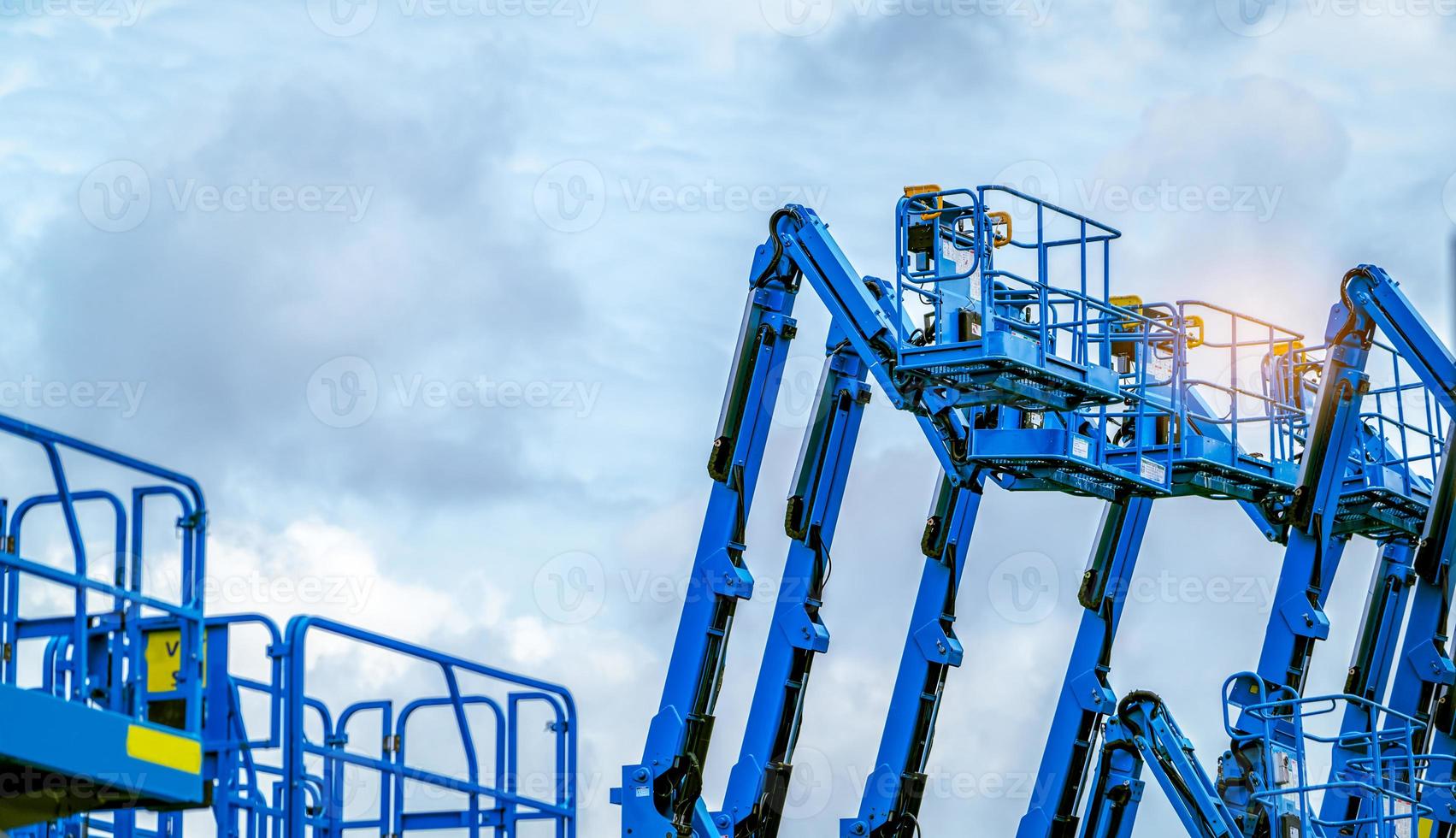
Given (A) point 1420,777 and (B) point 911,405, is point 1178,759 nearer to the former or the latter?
(A) point 1420,777

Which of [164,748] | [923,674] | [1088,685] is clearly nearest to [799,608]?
[923,674]

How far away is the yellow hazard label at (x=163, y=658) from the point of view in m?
11.5

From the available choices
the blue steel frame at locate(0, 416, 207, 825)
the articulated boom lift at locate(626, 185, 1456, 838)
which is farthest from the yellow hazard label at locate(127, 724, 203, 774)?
the articulated boom lift at locate(626, 185, 1456, 838)

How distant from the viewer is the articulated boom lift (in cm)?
1780

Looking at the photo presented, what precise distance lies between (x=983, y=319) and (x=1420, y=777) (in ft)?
19.2

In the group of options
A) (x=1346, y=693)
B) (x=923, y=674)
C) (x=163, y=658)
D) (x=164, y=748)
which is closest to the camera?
(x=164, y=748)

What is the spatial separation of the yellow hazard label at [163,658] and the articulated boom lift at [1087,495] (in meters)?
6.82

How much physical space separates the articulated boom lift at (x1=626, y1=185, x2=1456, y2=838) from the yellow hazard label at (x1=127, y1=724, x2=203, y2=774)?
22.3 feet

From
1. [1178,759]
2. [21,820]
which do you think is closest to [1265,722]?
[1178,759]

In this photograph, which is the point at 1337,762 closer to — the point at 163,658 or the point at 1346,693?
the point at 1346,693

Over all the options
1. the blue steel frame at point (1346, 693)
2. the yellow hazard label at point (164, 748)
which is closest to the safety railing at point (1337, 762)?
the blue steel frame at point (1346, 693)

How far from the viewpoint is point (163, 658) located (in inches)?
455

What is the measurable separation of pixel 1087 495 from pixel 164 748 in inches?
425

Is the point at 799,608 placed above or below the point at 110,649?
above
